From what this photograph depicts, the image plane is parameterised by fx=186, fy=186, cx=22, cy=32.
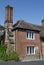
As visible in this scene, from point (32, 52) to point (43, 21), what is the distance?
12.5 meters

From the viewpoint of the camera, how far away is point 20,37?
3859 centimetres

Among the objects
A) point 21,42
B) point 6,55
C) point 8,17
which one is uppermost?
point 8,17

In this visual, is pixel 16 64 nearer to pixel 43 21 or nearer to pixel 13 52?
pixel 13 52

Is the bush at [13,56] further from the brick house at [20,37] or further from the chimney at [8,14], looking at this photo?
the chimney at [8,14]

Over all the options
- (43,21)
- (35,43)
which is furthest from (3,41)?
(43,21)

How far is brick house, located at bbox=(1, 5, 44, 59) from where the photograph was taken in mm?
38213

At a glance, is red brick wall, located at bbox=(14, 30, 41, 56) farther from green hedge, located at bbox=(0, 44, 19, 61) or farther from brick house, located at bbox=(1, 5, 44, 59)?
green hedge, located at bbox=(0, 44, 19, 61)

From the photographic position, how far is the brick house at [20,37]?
38.2m

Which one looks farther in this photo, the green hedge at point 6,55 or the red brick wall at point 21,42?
the red brick wall at point 21,42

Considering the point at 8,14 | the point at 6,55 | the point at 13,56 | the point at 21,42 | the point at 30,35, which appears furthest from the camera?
the point at 30,35

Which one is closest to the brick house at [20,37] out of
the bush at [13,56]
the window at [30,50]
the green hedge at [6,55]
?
the window at [30,50]

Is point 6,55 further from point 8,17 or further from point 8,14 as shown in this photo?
point 8,14

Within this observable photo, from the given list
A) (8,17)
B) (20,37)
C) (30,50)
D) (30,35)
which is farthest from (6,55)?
(8,17)

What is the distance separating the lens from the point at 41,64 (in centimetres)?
1240
